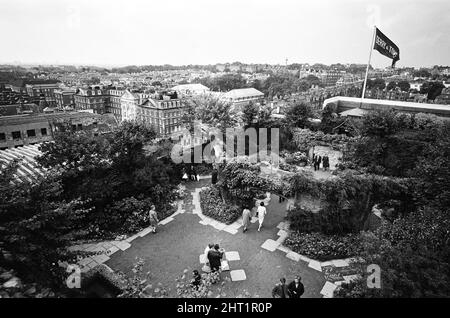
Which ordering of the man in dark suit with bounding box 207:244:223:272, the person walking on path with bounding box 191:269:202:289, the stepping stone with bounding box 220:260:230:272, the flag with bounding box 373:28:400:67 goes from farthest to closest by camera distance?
the flag with bounding box 373:28:400:67 → the stepping stone with bounding box 220:260:230:272 → the man in dark suit with bounding box 207:244:223:272 → the person walking on path with bounding box 191:269:202:289

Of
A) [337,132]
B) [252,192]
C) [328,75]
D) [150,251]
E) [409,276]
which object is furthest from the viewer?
[328,75]

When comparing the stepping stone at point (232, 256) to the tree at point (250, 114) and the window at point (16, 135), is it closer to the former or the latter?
the tree at point (250, 114)

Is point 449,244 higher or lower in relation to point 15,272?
higher

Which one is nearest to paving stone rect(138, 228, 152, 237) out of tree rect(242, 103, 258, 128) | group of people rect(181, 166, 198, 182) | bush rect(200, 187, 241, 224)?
bush rect(200, 187, 241, 224)

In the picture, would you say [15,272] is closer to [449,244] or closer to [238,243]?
[238,243]

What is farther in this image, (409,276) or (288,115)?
(288,115)

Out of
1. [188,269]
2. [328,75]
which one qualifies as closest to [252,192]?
[188,269]

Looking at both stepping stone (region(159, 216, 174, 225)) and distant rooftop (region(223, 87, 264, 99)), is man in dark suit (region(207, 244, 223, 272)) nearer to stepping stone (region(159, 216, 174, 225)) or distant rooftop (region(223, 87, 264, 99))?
stepping stone (region(159, 216, 174, 225))
